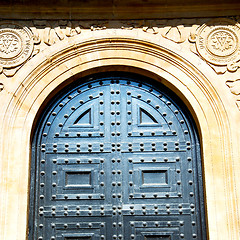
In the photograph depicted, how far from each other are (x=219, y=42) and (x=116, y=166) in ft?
5.79

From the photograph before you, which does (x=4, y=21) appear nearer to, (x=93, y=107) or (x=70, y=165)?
(x=93, y=107)

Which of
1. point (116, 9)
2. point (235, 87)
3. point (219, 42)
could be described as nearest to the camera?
point (235, 87)

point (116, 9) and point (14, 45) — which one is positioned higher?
point (116, 9)

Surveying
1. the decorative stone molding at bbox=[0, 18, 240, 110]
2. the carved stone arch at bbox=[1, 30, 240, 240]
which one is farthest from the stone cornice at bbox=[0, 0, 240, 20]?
the carved stone arch at bbox=[1, 30, 240, 240]

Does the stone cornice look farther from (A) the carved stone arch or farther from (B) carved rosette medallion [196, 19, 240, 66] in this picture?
(A) the carved stone arch

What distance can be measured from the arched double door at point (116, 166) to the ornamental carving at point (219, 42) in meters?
0.62

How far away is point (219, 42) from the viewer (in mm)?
4508

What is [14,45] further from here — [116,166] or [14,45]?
[116,166]

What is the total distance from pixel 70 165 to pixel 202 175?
140cm

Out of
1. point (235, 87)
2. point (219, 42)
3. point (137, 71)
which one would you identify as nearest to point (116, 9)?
point (137, 71)

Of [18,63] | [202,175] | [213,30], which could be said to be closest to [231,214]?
[202,175]

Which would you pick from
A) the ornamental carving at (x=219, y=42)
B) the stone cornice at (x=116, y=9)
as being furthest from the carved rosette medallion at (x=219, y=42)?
the stone cornice at (x=116, y=9)

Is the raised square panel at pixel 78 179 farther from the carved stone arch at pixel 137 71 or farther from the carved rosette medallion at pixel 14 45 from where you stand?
the carved rosette medallion at pixel 14 45

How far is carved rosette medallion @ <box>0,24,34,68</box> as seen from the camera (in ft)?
14.6
